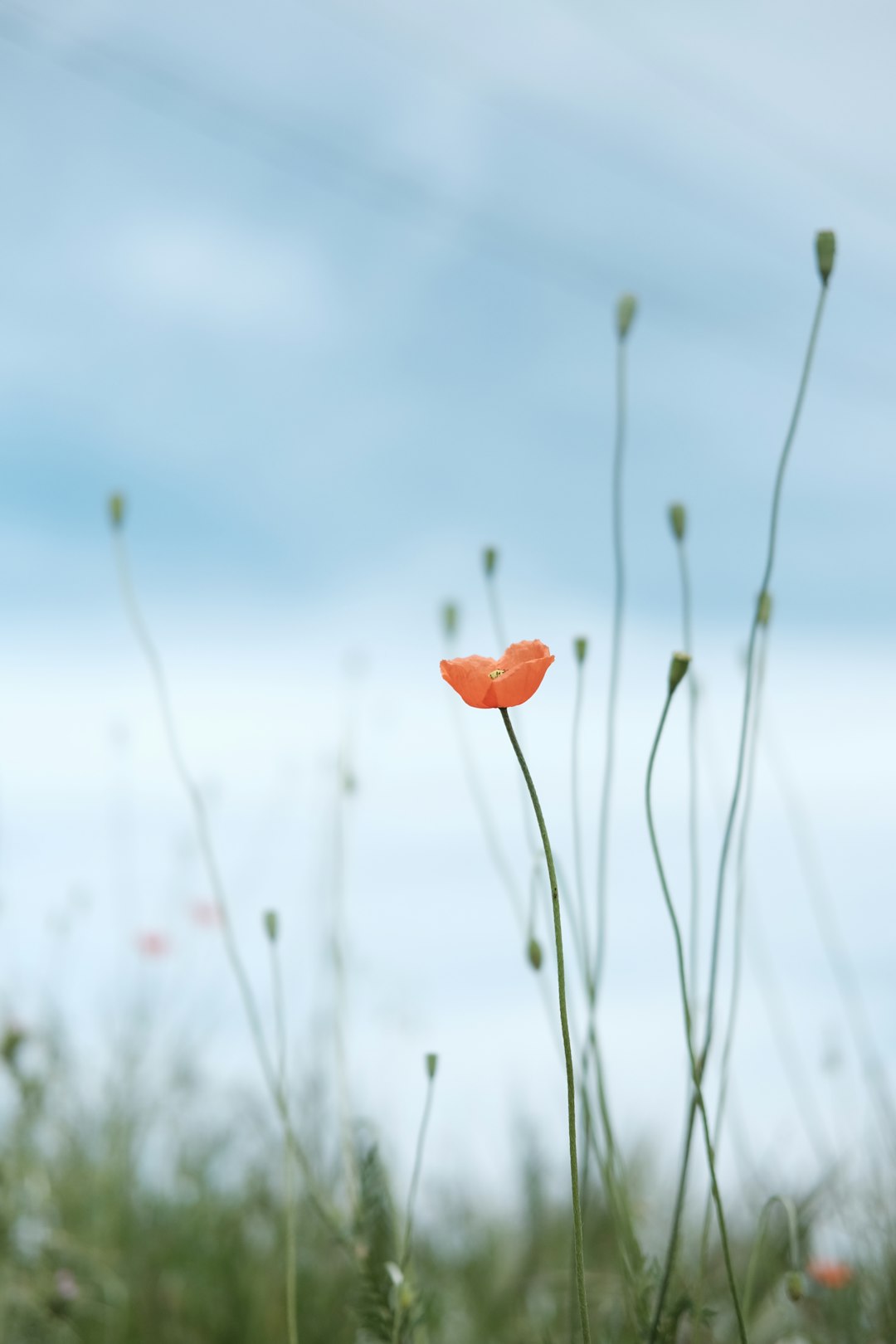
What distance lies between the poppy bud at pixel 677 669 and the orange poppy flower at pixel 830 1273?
1331 mm

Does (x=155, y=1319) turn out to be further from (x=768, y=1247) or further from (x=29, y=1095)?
(x=768, y=1247)

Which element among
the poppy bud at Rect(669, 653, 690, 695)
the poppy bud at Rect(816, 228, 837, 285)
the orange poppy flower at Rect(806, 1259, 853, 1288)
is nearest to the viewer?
the poppy bud at Rect(669, 653, 690, 695)

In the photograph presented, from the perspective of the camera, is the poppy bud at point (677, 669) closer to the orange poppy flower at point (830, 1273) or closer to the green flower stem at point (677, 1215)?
the green flower stem at point (677, 1215)

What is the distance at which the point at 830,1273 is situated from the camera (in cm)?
204

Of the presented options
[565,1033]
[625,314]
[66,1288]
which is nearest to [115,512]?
[625,314]

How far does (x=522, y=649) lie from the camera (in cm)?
107

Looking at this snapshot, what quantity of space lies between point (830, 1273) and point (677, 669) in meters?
1.35

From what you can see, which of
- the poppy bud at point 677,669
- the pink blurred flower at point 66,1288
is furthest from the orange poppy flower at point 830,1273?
the poppy bud at point 677,669

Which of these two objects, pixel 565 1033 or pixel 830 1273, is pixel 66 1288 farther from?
pixel 565 1033

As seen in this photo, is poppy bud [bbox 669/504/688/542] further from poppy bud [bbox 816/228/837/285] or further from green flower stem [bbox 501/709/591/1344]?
green flower stem [bbox 501/709/591/1344]

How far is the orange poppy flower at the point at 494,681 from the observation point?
3.29ft

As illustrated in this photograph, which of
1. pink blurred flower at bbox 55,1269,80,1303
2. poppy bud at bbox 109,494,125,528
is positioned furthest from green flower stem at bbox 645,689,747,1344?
pink blurred flower at bbox 55,1269,80,1303

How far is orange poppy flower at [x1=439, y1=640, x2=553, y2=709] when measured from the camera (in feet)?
3.29

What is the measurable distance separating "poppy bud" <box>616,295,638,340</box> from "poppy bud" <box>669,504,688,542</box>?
19 cm
